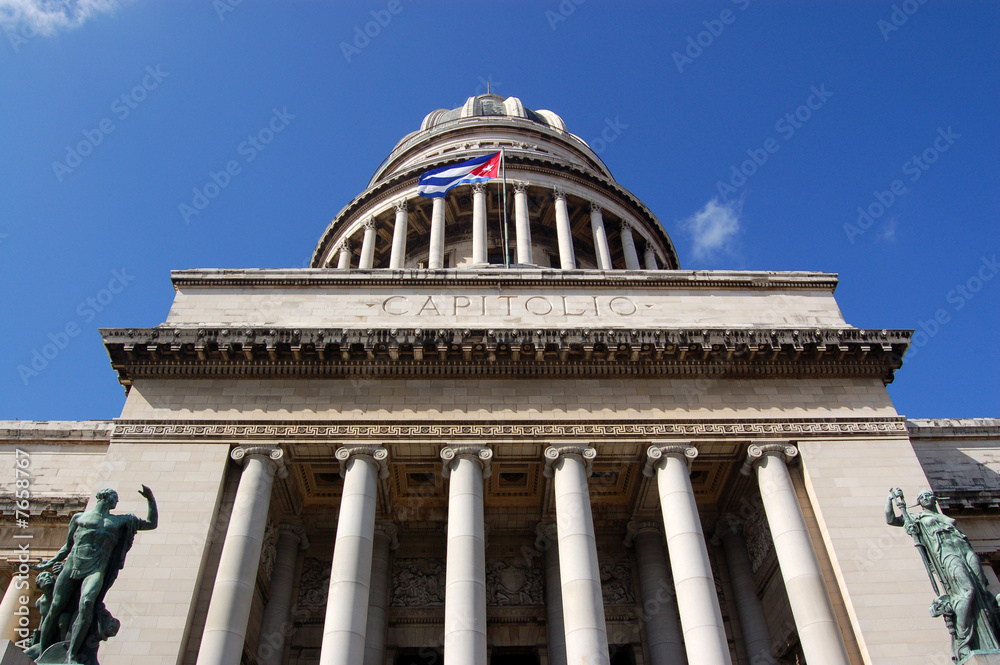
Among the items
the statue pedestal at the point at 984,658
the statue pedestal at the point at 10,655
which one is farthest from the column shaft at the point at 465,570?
the statue pedestal at the point at 984,658

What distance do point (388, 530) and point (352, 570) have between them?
13.5 feet

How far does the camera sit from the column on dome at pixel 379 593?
60.1 ft

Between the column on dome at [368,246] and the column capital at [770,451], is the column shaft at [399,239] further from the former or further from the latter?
the column capital at [770,451]

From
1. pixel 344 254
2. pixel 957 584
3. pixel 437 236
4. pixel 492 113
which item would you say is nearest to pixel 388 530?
pixel 957 584

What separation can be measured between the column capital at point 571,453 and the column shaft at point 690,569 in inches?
58.4

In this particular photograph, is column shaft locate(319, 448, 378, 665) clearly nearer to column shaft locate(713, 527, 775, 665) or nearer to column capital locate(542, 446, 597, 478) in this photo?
column capital locate(542, 446, 597, 478)

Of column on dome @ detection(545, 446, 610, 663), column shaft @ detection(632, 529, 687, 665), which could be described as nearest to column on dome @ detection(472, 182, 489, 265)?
column shaft @ detection(632, 529, 687, 665)

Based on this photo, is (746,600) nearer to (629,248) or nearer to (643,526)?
(643,526)

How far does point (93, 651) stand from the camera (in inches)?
461

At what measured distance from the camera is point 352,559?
53.1 ft

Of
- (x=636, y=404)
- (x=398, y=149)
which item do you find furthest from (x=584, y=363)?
(x=398, y=149)

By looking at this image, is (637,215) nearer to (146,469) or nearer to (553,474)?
(553,474)

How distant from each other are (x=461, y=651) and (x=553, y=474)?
4913 millimetres

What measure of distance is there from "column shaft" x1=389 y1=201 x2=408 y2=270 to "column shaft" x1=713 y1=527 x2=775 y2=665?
1989cm
